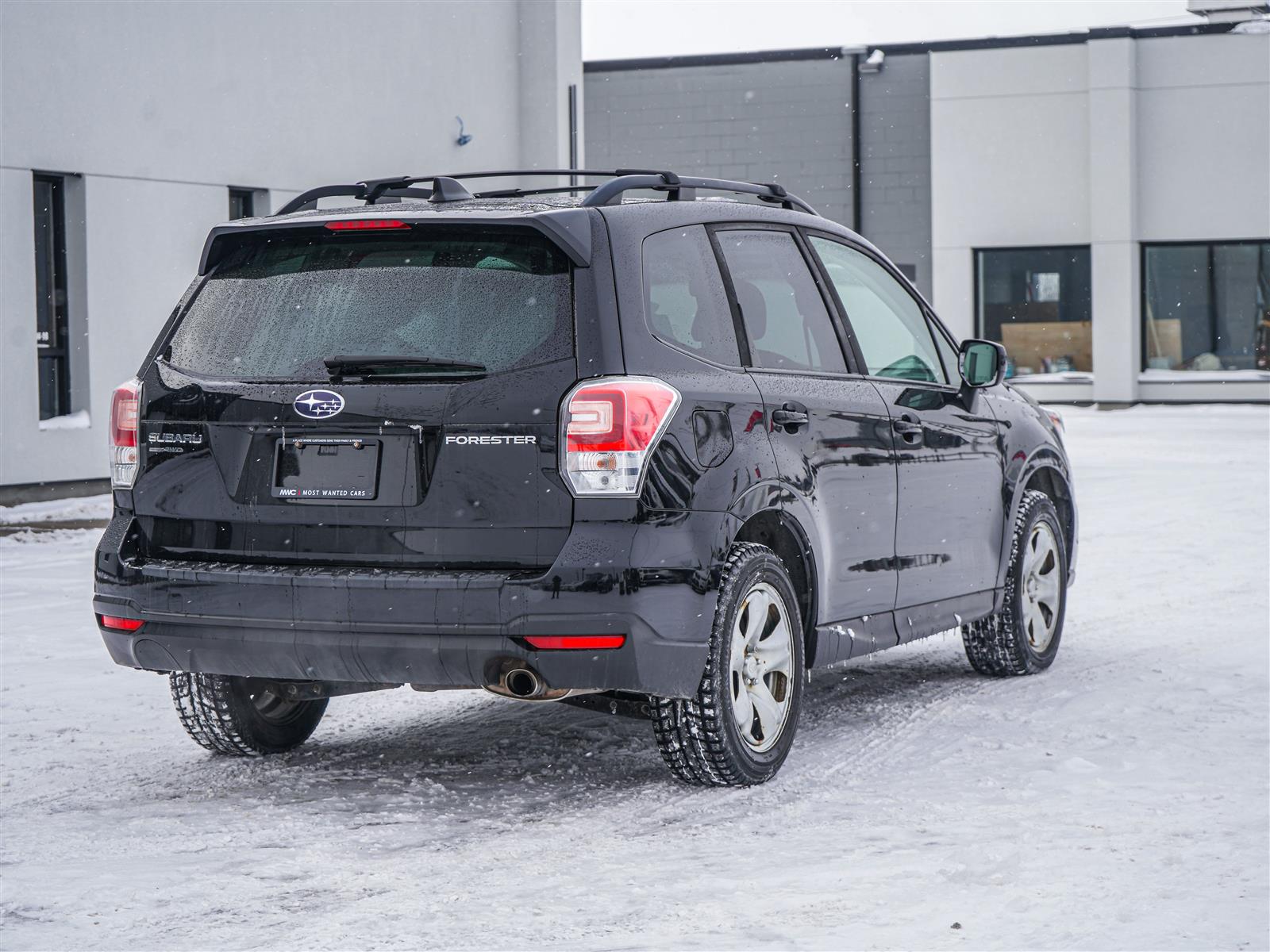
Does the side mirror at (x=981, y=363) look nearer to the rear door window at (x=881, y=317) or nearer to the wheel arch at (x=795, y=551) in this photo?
the rear door window at (x=881, y=317)

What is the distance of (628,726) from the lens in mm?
6695

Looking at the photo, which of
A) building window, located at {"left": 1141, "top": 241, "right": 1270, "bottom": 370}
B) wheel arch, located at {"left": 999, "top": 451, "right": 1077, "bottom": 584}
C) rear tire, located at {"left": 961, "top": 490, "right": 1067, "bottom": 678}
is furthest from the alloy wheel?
building window, located at {"left": 1141, "top": 241, "right": 1270, "bottom": 370}

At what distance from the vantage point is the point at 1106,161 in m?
32.1

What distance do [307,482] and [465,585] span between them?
589mm

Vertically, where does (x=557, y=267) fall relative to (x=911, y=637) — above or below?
above

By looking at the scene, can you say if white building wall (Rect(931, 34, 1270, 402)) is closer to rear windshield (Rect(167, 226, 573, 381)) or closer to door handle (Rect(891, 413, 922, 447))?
door handle (Rect(891, 413, 922, 447))

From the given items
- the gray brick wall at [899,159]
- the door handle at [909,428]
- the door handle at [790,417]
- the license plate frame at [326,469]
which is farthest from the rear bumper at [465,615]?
the gray brick wall at [899,159]

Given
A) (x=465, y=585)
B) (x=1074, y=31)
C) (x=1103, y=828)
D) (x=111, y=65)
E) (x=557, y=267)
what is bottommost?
(x=1103, y=828)

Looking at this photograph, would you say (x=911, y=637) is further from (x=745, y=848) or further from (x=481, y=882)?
(x=481, y=882)

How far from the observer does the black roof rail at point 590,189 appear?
18.2 feet

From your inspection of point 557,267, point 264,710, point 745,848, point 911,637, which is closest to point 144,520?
point 264,710

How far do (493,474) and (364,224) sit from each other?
911 millimetres

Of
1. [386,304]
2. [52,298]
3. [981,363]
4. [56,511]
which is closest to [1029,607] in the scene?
[981,363]

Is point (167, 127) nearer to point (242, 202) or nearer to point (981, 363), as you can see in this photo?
point (242, 202)
